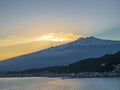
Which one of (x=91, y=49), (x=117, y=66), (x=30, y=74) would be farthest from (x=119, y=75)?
(x=91, y=49)

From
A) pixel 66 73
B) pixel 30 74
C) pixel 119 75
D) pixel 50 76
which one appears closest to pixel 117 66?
pixel 119 75

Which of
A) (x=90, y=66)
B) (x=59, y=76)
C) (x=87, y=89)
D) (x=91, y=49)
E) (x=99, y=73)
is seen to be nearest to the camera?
(x=87, y=89)

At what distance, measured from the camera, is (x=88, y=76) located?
230ft

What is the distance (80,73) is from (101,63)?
4762mm

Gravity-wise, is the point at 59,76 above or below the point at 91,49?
below

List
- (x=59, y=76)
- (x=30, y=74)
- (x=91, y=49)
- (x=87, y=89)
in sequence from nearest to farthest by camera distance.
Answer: (x=87, y=89), (x=59, y=76), (x=30, y=74), (x=91, y=49)

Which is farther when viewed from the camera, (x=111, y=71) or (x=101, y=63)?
(x=101, y=63)

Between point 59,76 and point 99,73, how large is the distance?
12717mm

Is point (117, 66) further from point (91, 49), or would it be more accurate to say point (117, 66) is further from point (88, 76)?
point (91, 49)

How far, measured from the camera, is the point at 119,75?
2491 inches

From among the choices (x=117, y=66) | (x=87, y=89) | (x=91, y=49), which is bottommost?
(x=87, y=89)

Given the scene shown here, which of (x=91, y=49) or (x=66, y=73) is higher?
(x=91, y=49)

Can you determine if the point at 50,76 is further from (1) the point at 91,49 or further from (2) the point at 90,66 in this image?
(1) the point at 91,49

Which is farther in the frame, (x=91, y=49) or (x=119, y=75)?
(x=91, y=49)
